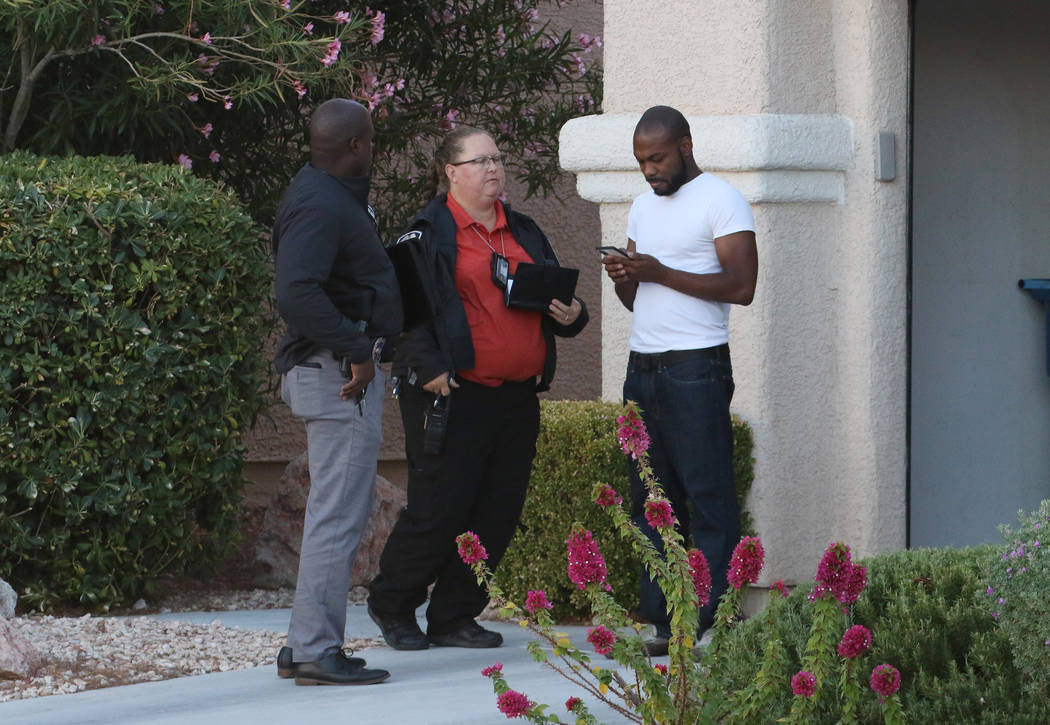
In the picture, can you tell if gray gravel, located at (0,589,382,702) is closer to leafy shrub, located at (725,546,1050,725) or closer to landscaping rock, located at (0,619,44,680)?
landscaping rock, located at (0,619,44,680)

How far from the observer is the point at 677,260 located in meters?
5.27

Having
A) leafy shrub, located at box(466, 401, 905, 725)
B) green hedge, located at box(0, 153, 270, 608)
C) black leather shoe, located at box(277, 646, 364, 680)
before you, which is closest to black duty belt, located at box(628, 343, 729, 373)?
black leather shoe, located at box(277, 646, 364, 680)

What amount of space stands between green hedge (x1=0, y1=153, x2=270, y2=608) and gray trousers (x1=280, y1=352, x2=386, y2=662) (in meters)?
1.56

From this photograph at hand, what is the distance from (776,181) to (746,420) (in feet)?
3.14

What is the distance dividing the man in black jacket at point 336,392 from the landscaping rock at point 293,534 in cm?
251

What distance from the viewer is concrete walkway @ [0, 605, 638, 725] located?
445 centimetres

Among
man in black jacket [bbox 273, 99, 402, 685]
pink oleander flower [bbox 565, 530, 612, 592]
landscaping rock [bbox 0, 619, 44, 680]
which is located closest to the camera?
pink oleander flower [bbox 565, 530, 612, 592]

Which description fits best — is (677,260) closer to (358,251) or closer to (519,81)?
(358,251)

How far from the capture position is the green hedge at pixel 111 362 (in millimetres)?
6074

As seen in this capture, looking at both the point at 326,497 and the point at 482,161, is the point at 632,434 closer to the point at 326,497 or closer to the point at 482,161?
the point at 326,497

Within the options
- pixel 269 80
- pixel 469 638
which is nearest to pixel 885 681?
pixel 469 638

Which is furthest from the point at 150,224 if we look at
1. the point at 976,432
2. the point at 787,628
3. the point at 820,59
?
the point at 976,432

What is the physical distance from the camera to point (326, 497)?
16.0 ft

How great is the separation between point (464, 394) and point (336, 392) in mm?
661
